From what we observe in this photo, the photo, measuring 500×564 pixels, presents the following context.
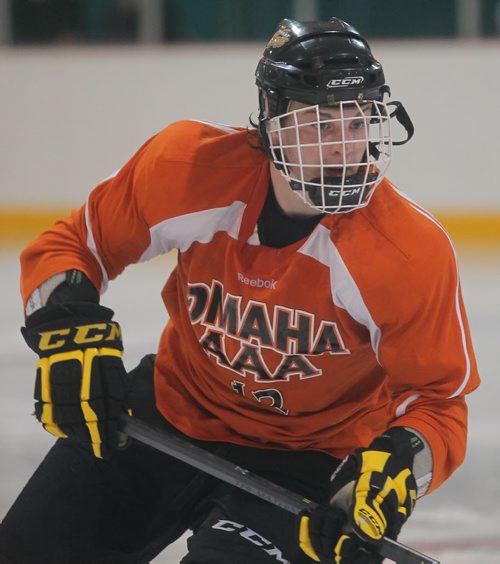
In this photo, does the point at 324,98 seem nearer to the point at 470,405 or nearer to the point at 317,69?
the point at 317,69

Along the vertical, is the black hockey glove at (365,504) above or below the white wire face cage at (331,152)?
below

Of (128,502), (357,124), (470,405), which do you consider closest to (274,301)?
(357,124)

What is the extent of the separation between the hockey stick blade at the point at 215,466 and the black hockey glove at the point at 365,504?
7cm

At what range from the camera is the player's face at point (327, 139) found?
6.00 ft

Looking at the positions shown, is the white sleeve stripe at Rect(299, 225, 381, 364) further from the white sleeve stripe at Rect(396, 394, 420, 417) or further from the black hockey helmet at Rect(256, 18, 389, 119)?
the black hockey helmet at Rect(256, 18, 389, 119)

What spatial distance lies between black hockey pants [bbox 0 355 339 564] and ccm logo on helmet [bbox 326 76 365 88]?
0.69 metres

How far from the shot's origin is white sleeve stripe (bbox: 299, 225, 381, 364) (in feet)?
6.10

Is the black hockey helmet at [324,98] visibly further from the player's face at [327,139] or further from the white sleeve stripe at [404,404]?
the white sleeve stripe at [404,404]

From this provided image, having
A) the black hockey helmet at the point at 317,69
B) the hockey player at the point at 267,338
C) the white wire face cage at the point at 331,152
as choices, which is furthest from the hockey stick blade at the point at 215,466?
the black hockey helmet at the point at 317,69

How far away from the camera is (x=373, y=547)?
1.73 meters

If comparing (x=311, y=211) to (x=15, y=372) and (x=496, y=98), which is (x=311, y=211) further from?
(x=496, y=98)

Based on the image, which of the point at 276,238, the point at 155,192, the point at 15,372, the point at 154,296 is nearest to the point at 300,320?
the point at 276,238

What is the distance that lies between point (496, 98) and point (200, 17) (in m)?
1.36

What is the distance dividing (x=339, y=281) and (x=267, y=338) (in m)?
0.18
